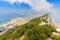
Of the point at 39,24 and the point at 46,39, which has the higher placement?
the point at 39,24

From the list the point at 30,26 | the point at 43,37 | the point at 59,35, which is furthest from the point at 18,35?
the point at 59,35

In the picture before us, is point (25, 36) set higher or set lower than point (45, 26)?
lower

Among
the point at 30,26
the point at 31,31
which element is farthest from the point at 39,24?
the point at 31,31

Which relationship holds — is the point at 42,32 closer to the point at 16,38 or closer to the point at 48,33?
the point at 48,33

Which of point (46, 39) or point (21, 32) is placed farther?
point (21, 32)

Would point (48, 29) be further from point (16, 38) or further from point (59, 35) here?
point (16, 38)

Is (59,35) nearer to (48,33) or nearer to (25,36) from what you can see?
(48,33)

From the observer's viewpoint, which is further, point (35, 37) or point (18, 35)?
point (18, 35)

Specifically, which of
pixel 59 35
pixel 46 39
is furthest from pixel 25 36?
pixel 59 35
